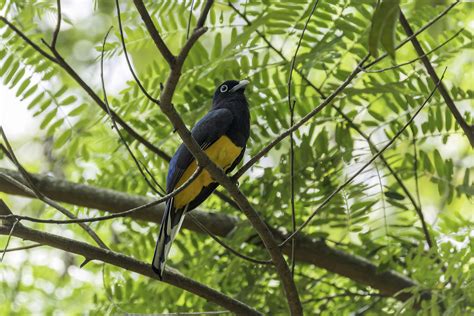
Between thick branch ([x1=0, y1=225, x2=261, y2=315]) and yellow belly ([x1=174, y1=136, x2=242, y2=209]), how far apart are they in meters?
0.82

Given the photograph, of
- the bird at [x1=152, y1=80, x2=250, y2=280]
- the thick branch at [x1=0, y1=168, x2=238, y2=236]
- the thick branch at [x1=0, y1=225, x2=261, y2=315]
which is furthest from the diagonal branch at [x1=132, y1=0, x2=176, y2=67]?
the thick branch at [x1=0, y1=168, x2=238, y2=236]

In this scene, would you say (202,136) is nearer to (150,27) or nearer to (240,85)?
(240,85)

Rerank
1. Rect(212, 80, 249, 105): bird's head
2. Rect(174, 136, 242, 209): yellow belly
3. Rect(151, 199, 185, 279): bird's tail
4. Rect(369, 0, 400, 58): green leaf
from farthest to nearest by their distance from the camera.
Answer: Rect(212, 80, 249, 105): bird's head → Rect(174, 136, 242, 209): yellow belly → Rect(151, 199, 185, 279): bird's tail → Rect(369, 0, 400, 58): green leaf

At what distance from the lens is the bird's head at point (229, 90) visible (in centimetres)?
486

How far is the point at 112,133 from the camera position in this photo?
542 cm

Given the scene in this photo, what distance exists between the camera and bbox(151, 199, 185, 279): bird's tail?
4.05 metres

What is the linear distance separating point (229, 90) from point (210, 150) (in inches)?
16.4

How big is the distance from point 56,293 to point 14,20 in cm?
265

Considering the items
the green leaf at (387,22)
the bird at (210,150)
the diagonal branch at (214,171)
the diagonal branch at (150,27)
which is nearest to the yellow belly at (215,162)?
the bird at (210,150)

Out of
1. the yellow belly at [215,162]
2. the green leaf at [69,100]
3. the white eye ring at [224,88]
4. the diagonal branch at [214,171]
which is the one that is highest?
the green leaf at [69,100]

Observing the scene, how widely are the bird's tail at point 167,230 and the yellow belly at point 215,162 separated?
63mm

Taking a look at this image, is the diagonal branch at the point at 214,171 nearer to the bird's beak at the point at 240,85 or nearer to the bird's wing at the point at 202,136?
the bird's wing at the point at 202,136

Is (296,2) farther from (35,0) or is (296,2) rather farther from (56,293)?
(56,293)

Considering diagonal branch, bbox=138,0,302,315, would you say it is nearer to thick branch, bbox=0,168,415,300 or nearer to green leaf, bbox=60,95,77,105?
thick branch, bbox=0,168,415,300
